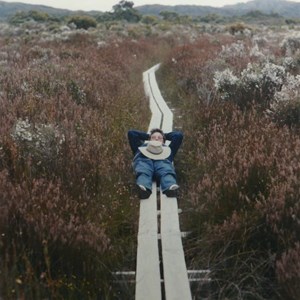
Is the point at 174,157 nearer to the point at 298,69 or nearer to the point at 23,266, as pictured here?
the point at 23,266

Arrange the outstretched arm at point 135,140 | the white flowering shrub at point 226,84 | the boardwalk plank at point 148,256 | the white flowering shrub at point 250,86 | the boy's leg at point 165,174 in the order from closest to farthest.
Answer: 1. the boardwalk plank at point 148,256
2. the boy's leg at point 165,174
3. the outstretched arm at point 135,140
4. the white flowering shrub at point 250,86
5. the white flowering shrub at point 226,84

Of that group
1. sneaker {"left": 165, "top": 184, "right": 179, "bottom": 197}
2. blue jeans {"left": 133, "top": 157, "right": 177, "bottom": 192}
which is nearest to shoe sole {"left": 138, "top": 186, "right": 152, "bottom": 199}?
blue jeans {"left": 133, "top": 157, "right": 177, "bottom": 192}

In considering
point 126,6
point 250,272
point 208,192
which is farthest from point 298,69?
point 126,6

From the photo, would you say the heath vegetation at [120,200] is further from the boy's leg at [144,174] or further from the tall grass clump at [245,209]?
the boy's leg at [144,174]

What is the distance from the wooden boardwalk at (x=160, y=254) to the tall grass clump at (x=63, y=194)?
0.52 feet

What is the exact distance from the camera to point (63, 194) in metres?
3.87

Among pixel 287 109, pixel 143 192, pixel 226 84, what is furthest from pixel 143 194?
pixel 226 84

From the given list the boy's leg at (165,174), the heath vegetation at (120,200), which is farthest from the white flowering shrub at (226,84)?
the boy's leg at (165,174)

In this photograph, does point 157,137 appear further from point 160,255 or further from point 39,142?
point 160,255

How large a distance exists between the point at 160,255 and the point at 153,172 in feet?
5.02

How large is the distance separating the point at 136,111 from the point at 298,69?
4444mm

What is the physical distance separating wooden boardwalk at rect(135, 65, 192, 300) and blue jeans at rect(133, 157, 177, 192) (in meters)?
0.13

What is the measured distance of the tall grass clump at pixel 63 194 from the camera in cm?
313

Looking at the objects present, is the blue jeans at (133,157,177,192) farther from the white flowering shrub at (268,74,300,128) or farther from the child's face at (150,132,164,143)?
the white flowering shrub at (268,74,300,128)
